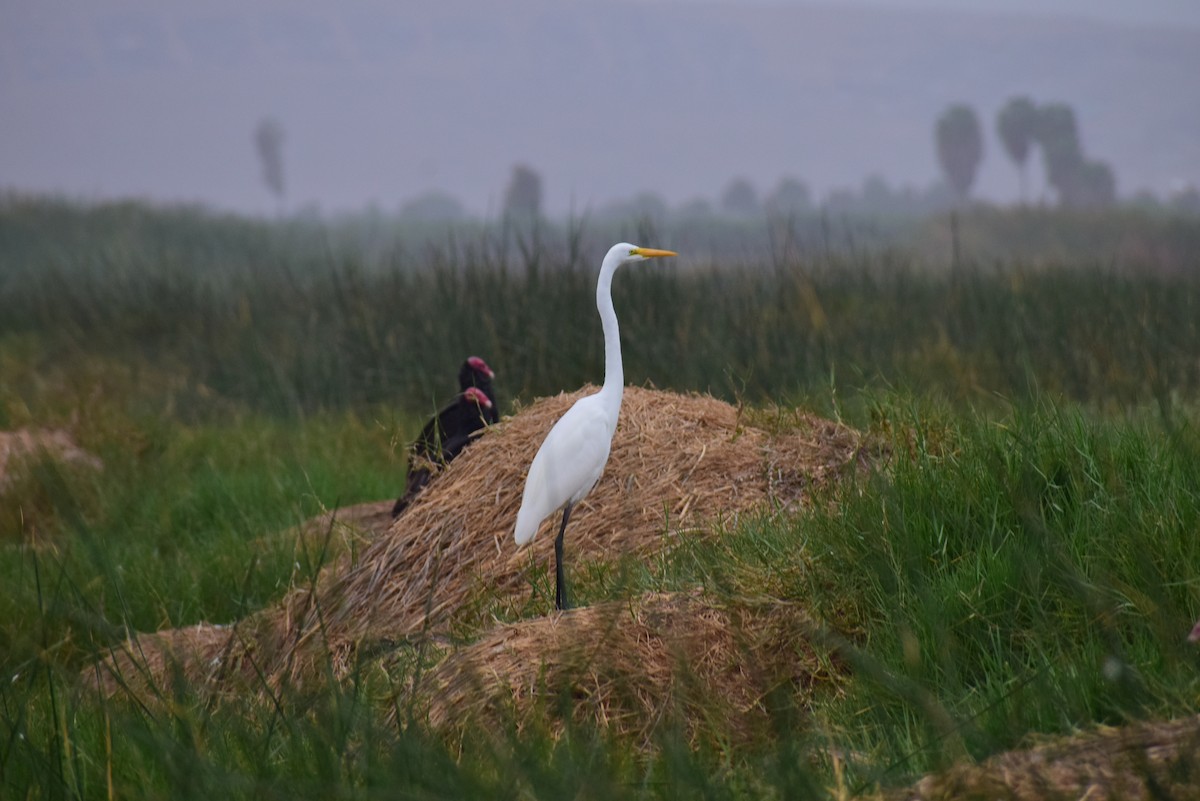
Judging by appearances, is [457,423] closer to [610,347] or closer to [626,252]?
[610,347]

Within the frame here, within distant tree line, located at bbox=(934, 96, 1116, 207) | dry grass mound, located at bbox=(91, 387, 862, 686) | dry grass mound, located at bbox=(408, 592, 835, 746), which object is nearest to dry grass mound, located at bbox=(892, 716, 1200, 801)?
dry grass mound, located at bbox=(408, 592, 835, 746)

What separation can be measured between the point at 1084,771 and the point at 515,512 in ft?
9.32

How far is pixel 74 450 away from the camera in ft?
28.0

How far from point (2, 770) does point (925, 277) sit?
13.0 m

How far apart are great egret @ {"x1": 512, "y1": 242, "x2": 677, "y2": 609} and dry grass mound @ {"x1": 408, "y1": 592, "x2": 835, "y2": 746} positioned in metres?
0.51

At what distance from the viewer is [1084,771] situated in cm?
248

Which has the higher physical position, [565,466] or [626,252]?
[626,252]

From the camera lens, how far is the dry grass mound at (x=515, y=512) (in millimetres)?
4680

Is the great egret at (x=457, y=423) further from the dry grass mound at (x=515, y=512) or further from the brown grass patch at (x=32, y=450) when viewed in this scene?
the brown grass patch at (x=32, y=450)

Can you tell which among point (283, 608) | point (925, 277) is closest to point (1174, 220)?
point (925, 277)

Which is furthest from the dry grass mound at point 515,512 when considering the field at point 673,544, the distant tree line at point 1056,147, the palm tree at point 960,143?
the palm tree at point 960,143

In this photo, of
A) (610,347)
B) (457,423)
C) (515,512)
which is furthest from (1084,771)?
(457,423)

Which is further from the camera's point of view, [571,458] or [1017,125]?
[1017,125]

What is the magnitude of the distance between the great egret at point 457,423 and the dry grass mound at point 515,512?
1.29ft
